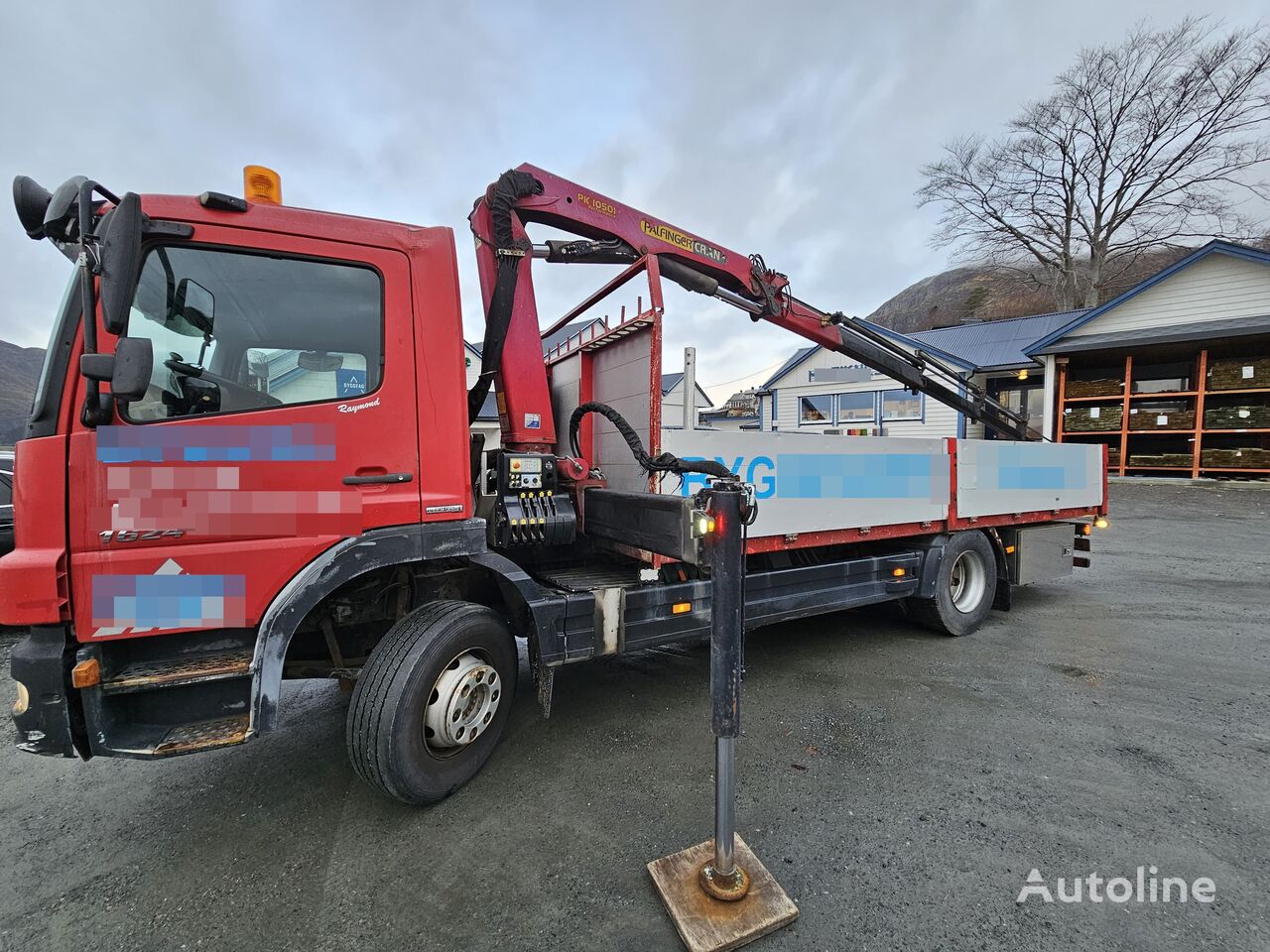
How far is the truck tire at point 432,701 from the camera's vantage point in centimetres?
249

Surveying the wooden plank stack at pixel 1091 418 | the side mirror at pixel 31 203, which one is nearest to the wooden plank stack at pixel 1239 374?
the wooden plank stack at pixel 1091 418

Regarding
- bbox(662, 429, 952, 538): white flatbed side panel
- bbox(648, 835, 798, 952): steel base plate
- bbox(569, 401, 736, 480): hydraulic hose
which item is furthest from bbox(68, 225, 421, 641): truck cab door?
bbox(648, 835, 798, 952): steel base plate

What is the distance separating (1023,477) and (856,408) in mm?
14997

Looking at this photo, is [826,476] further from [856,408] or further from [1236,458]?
[1236,458]

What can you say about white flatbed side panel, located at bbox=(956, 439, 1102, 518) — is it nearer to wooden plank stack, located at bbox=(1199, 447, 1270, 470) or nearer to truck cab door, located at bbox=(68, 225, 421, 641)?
truck cab door, located at bbox=(68, 225, 421, 641)

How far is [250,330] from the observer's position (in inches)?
96.5

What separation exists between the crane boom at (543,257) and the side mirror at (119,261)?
1.71 meters

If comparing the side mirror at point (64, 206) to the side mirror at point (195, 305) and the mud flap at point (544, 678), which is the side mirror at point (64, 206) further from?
the mud flap at point (544, 678)

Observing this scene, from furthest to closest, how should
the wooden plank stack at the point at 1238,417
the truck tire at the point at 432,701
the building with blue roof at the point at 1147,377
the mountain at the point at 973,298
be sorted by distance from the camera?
the mountain at the point at 973,298, the building with blue roof at the point at 1147,377, the wooden plank stack at the point at 1238,417, the truck tire at the point at 432,701

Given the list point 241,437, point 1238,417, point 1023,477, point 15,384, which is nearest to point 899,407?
point 1238,417

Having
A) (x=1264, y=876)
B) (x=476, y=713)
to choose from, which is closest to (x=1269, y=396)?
(x=1264, y=876)

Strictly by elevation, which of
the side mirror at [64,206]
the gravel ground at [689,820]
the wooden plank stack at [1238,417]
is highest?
the side mirror at [64,206]

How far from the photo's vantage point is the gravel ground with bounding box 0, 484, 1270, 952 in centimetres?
203

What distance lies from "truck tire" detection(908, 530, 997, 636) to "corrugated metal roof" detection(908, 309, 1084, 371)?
50.7 ft
